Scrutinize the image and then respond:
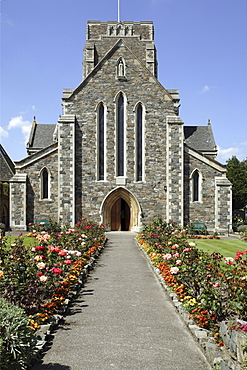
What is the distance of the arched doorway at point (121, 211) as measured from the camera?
2620 centimetres

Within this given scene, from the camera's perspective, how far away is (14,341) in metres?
4.60

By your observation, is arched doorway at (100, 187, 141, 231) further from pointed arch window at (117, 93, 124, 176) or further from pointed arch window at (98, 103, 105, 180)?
pointed arch window at (117, 93, 124, 176)

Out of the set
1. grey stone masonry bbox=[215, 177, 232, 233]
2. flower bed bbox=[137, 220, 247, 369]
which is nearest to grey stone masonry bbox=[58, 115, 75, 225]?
grey stone masonry bbox=[215, 177, 232, 233]

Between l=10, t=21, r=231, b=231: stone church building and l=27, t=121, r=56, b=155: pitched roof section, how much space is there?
37.1 ft

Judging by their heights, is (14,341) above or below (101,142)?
below

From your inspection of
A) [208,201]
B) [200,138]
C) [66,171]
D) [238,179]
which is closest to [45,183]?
[66,171]

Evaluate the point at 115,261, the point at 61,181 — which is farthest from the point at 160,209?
the point at 115,261

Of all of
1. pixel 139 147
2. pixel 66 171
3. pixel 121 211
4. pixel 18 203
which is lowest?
pixel 121 211

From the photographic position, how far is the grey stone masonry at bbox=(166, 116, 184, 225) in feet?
84.2

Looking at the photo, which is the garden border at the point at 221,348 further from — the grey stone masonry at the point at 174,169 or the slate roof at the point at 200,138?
the slate roof at the point at 200,138

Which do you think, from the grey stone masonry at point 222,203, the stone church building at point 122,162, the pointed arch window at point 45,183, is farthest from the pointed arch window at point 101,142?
the grey stone masonry at point 222,203

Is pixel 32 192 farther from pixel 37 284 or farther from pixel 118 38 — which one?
pixel 118 38

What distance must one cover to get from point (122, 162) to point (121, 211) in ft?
14.0

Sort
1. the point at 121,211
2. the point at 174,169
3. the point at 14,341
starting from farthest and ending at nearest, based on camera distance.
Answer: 1. the point at 121,211
2. the point at 174,169
3. the point at 14,341
